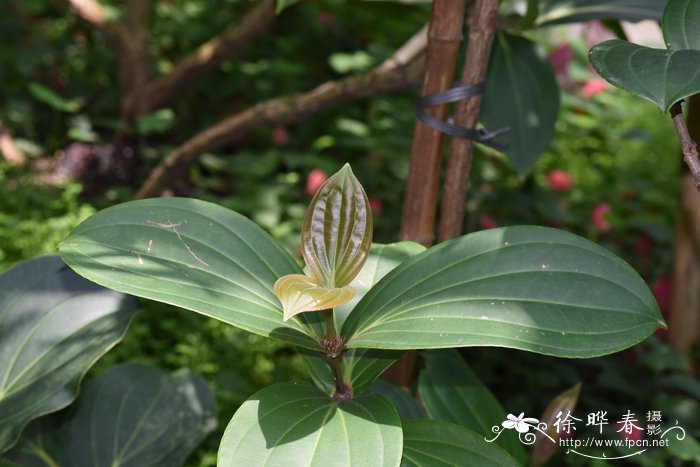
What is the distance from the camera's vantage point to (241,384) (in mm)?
1347

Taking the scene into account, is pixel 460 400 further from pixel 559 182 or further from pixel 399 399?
pixel 559 182

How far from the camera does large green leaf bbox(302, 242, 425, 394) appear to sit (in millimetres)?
690

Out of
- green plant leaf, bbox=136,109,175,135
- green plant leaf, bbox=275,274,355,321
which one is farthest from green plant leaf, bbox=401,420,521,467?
green plant leaf, bbox=136,109,175,135

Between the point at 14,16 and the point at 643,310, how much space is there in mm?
2135

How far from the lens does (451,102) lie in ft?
2.73

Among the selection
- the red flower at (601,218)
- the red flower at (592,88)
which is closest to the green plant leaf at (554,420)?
the red flower at (601,218)

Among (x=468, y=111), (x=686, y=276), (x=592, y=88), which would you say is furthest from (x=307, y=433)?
(x=592, y=88)

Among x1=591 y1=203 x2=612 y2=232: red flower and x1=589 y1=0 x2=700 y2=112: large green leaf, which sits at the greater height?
x1=589 y1=0 x2=700 y2=112: large green leaf

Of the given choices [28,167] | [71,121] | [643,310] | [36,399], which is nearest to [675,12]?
[643,310]

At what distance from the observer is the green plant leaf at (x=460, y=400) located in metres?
0.85

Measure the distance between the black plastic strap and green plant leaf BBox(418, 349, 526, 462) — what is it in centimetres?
24

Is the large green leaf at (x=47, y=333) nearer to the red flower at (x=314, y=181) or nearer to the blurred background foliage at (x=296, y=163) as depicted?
the blurred background foliage at (x=296, y=163)

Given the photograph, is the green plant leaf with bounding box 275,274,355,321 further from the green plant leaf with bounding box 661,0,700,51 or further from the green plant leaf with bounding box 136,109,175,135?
the green plant leaf with bounding box 136,109,175,135

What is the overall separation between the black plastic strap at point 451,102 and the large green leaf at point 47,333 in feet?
1.19
